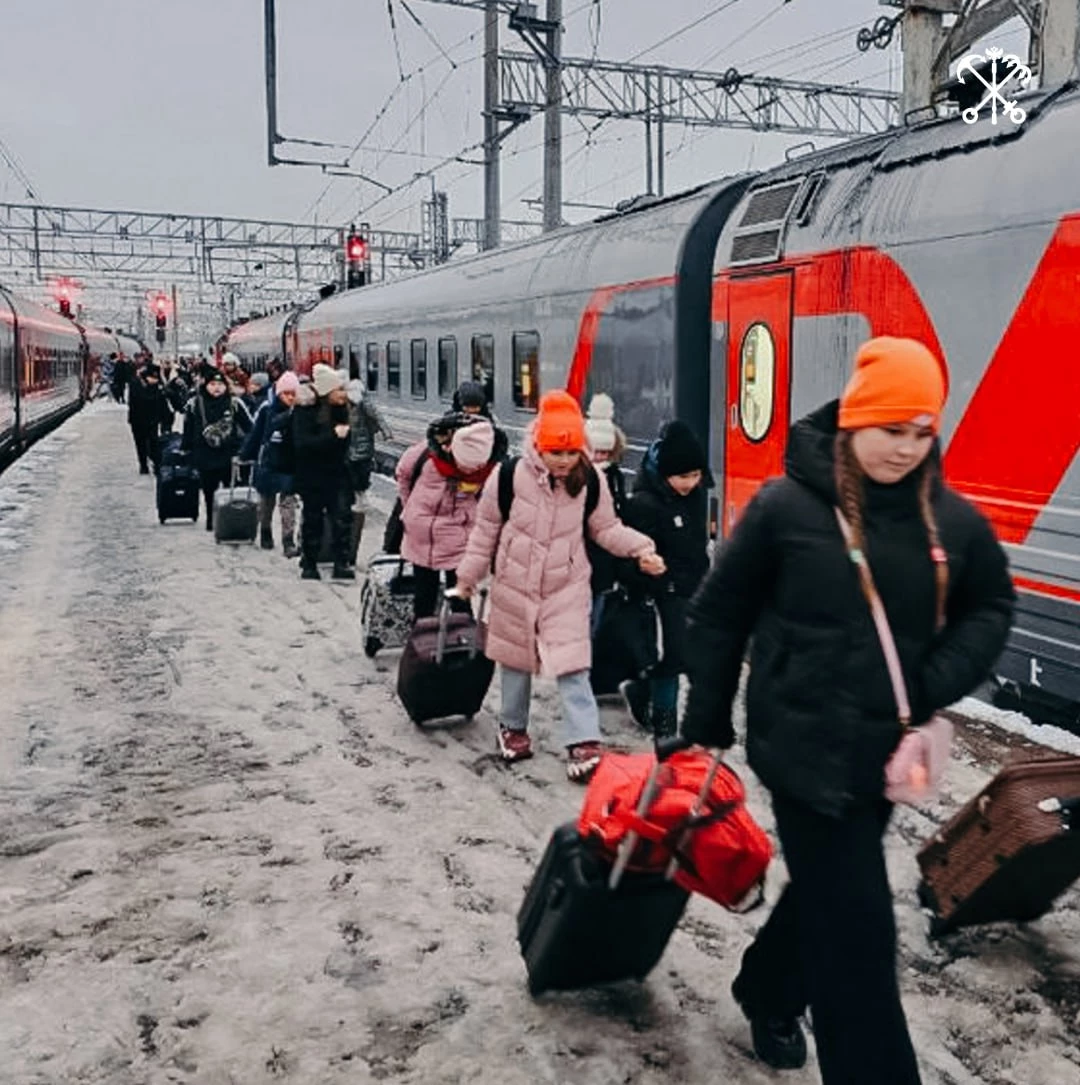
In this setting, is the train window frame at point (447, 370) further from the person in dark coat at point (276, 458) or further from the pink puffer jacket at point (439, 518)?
the pink puffer jacket at point (439, 518)

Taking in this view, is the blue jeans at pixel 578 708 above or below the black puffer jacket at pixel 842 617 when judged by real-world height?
below

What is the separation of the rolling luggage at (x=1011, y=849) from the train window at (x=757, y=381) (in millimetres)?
4025

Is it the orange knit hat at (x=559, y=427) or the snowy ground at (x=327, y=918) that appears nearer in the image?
the snowy ground at (x=327, y=918)

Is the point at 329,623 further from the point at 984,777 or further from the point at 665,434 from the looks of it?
the point at 984,777

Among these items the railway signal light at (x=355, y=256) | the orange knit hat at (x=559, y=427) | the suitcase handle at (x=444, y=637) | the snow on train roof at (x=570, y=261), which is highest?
the railway signal light at (x=355, y=256)

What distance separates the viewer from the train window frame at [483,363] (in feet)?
40.6

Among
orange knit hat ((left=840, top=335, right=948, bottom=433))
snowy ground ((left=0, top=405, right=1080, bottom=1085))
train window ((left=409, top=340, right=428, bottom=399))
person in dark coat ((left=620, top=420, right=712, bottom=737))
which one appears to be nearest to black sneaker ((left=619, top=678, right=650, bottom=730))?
snowy ground ((left=0, top=405, right=1080, bottom=1085))

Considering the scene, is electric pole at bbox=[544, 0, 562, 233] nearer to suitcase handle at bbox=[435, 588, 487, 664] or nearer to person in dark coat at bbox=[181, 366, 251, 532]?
person in dark coat at bbox=[181, 366, 251, 532]

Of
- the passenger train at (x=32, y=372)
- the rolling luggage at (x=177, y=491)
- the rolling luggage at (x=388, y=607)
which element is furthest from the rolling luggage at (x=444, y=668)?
the passenger train at (x=32, y=372)

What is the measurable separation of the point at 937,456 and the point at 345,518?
751 cm

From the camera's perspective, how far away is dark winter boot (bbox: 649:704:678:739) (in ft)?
18.4

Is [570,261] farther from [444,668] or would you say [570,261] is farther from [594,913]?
[594,913]

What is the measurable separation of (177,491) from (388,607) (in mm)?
6574

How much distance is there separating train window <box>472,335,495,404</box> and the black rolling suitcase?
9.21 meters
